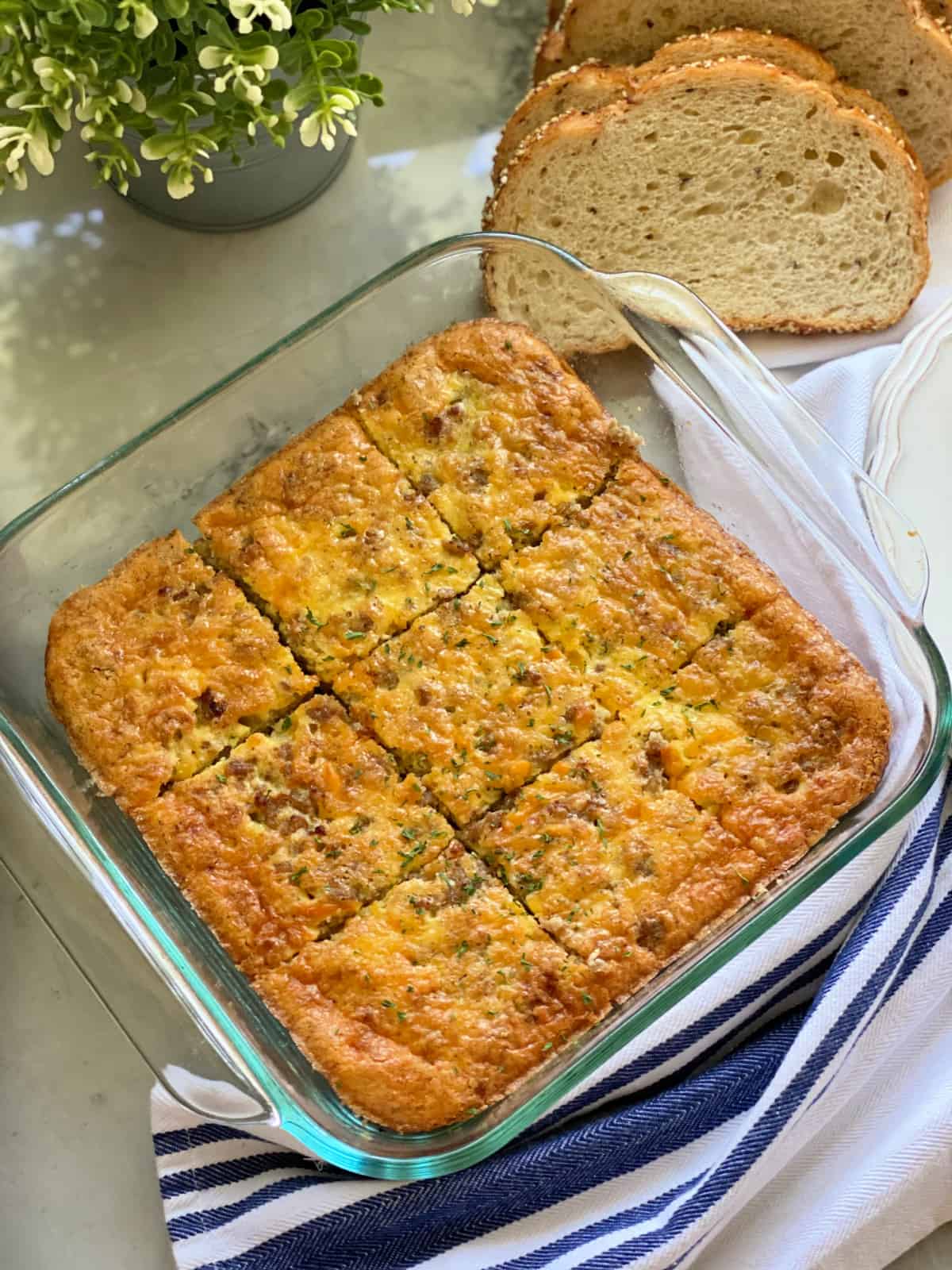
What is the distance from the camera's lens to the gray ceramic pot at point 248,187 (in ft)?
10.0

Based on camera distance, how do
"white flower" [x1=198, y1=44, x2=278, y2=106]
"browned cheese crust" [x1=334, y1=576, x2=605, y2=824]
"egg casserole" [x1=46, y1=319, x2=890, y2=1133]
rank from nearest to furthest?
"white flower" [x1=198, y1=44, x2=278, y2=106] → "egg casserole" [x1=46, y1=319, x2=890, y2=1133] → "browned cheese crust" [x1=334, y1=576, x2=605, y2=824]

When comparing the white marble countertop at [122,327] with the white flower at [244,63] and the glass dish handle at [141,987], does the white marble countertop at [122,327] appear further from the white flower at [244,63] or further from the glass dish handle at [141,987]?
the white flower at [244,63]

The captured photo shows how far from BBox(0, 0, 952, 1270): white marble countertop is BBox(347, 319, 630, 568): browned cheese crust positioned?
1.73ft

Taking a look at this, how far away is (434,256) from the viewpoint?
3.02m

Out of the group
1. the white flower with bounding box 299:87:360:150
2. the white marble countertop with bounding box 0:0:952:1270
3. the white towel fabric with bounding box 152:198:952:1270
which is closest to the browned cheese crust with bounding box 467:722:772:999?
the white towel fabric with bounding box 152:198:952:1270

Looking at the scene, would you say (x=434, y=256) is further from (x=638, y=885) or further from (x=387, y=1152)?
(x=387, y=1152)

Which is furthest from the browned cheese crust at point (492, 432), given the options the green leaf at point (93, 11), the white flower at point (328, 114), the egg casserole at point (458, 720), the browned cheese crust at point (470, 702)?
the green leaf at point (93, 11)

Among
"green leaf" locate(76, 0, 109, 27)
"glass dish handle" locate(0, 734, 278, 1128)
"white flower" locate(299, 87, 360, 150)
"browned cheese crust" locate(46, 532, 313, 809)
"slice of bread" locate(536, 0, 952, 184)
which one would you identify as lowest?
"glass dish handle" locate(0, 734, 278, 1128)

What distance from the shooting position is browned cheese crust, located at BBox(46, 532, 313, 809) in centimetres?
273

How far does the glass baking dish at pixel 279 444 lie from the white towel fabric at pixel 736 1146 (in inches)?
2.1

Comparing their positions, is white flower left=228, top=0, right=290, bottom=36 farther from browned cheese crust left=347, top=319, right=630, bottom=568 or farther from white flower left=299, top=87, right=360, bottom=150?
browned cheese crust left=347, top=319, right=630, bottom=568

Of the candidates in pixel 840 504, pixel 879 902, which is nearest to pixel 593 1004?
pixel 879 902

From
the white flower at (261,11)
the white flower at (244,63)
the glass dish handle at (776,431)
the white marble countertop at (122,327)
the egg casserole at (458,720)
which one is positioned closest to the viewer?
the white flower at (261,11)

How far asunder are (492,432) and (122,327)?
3.24ft
